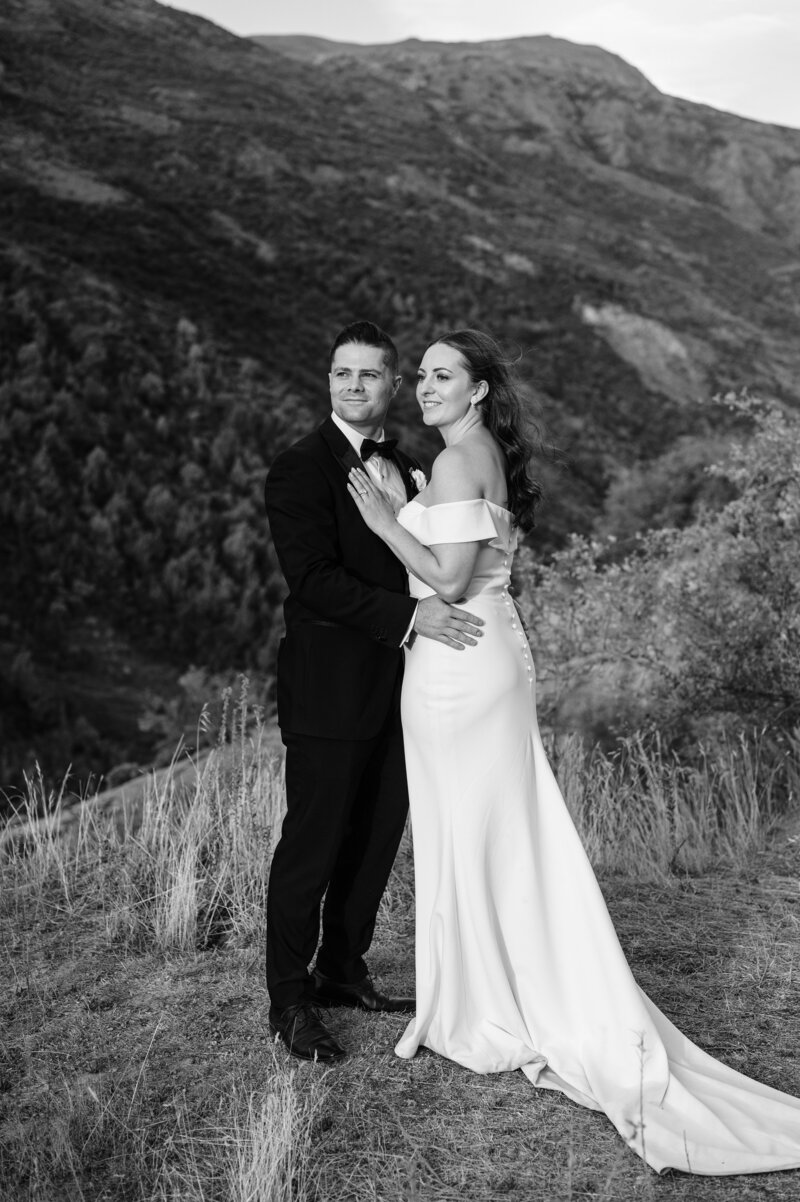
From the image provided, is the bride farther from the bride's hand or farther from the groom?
the groom

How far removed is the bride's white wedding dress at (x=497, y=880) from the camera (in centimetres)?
312

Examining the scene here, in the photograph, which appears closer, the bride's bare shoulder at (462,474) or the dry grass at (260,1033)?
the dry grass at (260,1033)

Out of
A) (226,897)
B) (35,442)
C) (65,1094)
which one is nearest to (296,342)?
(35,442)

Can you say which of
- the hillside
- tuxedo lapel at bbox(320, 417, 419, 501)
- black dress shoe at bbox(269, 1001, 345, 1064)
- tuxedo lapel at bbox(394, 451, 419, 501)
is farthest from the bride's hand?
black dress shoe at bbox(269, 1001, 345, 1064)

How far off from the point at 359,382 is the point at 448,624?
79 cm

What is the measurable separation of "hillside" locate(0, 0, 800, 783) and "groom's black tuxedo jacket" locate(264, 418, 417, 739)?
26.7 inches

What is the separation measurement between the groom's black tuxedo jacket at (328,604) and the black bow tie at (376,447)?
38mm

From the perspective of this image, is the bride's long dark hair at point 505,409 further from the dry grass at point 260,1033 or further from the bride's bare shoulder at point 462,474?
the dry grass at point 260,1033

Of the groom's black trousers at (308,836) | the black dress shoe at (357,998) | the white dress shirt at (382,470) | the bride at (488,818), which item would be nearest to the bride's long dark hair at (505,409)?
the bride at (488,818)

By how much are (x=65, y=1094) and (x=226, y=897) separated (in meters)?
1.49

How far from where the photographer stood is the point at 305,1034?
132 inches

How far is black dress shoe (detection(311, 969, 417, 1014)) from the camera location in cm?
367

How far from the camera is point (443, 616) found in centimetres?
321

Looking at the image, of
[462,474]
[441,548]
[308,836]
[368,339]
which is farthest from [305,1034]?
[368,339]
